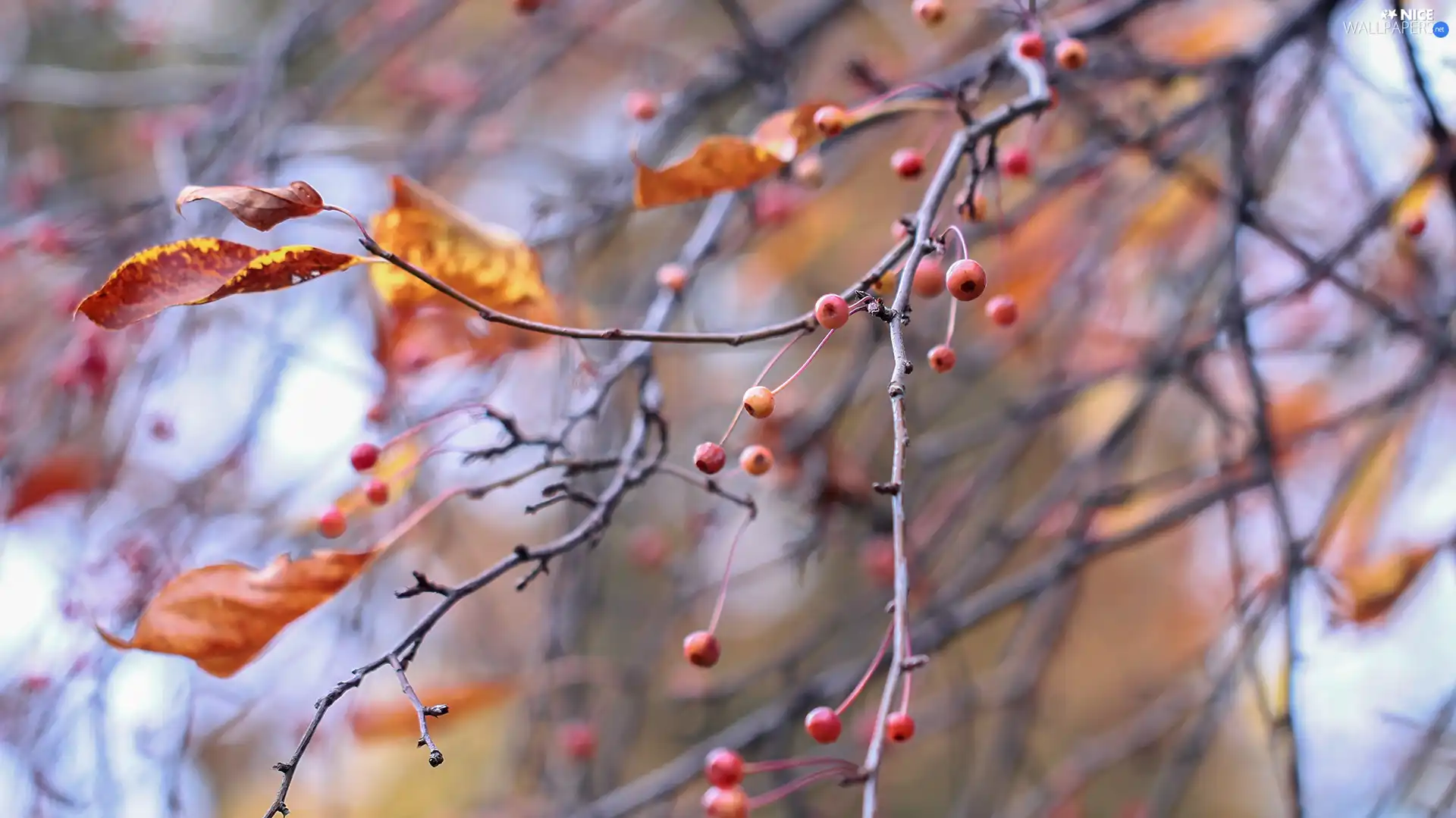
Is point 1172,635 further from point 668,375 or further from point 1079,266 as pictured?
point 1079,266

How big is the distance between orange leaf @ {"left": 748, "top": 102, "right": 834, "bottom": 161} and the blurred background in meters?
0.09

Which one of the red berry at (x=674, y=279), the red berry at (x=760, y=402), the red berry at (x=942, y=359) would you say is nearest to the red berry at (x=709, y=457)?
the red berry at (x=760, y=402)

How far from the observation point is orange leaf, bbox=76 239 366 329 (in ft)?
1.82

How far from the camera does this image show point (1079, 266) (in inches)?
59.7

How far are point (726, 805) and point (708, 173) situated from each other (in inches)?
15.3

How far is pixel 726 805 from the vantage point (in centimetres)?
66

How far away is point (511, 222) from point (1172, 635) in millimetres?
1881

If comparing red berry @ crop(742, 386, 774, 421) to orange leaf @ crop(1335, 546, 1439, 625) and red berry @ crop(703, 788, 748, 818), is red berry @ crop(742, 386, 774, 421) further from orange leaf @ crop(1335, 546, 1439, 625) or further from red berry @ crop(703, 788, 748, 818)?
orange leaf @ crop(1335, 546, 1439, 625)

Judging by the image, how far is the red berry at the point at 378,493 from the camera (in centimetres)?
83

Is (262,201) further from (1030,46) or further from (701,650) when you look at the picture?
(1030,46)

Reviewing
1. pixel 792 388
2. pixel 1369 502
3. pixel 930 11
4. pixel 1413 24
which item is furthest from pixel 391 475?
pixel 792 388

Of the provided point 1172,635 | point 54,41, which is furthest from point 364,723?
point 54,41

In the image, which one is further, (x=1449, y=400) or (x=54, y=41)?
(x=54, y=41)

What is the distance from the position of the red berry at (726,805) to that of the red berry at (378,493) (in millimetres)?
335
